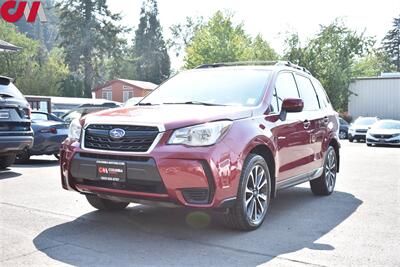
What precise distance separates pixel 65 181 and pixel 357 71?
44.8 metres

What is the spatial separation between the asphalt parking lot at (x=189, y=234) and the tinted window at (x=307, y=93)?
4.46ft

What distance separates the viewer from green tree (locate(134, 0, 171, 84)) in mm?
79750

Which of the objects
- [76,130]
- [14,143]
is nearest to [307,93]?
[76,130]

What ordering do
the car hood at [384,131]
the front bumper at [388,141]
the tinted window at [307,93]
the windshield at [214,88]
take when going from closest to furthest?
the windshield at [214,88] → the tinted window at [307,93] → the front bumper at [388,141] → the car hood at [384,131]

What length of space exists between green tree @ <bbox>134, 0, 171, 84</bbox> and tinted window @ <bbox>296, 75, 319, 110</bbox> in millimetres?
73043

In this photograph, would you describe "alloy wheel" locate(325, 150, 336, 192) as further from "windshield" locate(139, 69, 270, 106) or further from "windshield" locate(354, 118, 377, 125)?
"windshield" locate(354, 118, 377, 125)

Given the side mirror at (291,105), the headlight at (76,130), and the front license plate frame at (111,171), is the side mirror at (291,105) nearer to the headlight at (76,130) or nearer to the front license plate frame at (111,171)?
the front license plate frame at (111,171)

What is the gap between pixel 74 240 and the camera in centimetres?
466

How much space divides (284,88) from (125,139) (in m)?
2.42

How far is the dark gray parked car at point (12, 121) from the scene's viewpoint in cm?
836

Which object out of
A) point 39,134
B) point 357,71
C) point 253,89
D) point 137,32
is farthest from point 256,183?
point 137,32

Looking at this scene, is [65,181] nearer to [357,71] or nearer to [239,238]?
[239,238]

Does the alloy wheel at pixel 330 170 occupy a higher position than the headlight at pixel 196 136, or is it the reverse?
the headlight at pixel 196 136

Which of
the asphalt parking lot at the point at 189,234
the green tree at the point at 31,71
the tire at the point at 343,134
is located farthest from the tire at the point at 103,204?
the green tree at the point at 31,71
